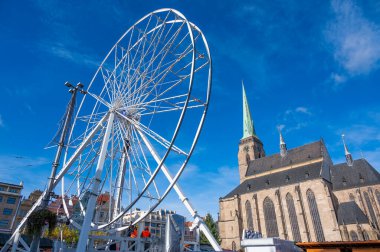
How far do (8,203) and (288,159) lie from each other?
6069 centimetres

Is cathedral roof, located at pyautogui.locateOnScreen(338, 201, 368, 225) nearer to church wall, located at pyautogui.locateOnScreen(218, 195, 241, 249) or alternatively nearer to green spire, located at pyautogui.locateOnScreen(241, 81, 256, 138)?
church wall, located at pyautogui.locateOnScreen(218, 195, 241, 249)

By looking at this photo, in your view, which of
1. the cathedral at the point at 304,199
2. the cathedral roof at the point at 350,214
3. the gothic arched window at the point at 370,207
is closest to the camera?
the cathedral roof at the point at 350,214

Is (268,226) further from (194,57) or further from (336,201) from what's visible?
(194,57)

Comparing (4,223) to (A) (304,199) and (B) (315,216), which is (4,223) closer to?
(A) (304,199)

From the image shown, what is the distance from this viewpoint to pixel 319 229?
44.1 m

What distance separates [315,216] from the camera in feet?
148

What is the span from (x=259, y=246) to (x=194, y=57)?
1133 centimetres

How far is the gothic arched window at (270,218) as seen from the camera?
49638 millimetres

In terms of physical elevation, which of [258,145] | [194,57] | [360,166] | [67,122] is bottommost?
[67,122]

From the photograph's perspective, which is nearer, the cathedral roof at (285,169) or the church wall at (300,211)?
the church wall at (300,211)

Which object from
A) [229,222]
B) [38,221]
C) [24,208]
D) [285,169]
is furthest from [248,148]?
[38,221]

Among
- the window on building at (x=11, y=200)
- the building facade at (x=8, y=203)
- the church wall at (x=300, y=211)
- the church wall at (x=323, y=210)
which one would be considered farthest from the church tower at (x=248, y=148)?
the window on building at (x=11, y=200)

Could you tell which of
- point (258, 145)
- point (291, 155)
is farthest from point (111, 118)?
point (258, 145)

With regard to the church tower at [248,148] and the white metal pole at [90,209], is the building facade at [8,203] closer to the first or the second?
the white metal pole at [90,209]
